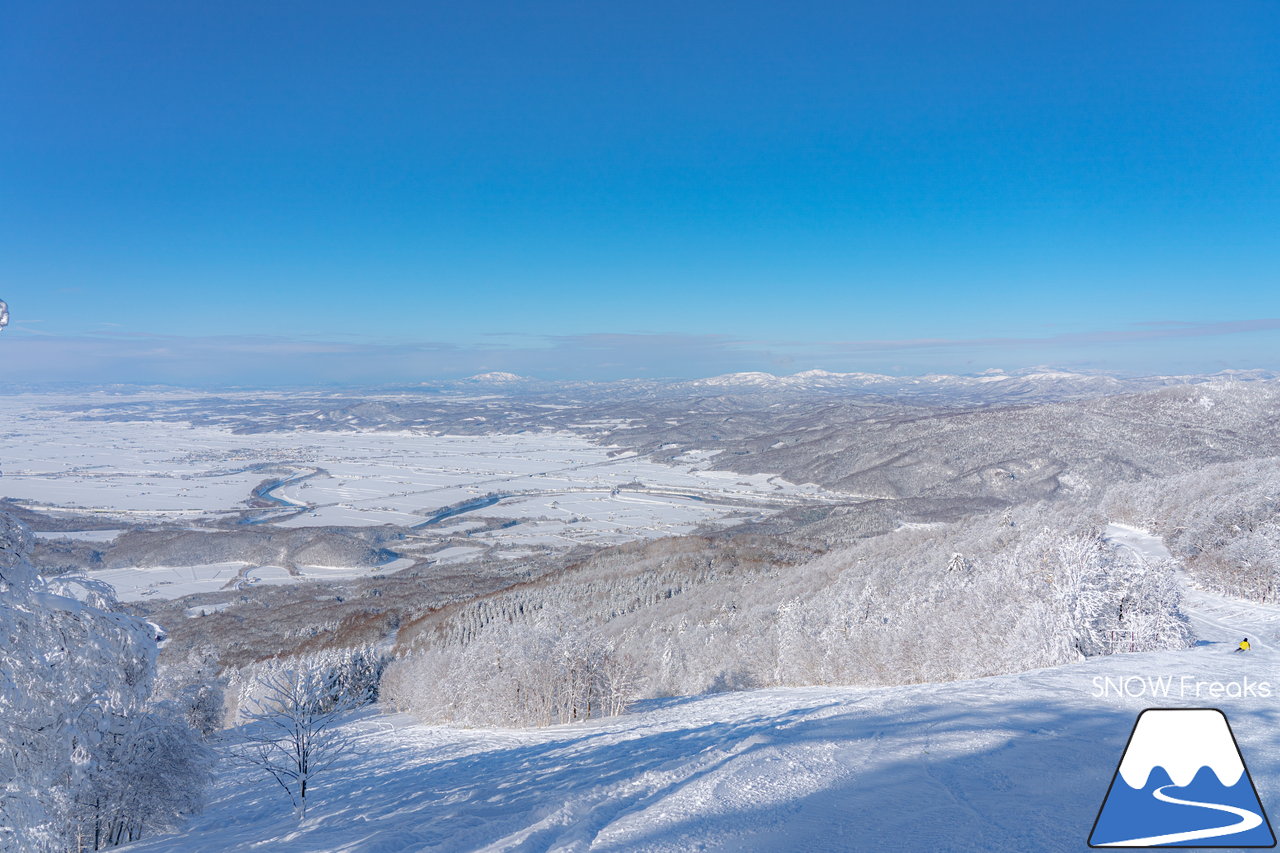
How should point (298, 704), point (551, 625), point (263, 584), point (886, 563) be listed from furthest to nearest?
point (263, 584), point (886, 563), point (551, 625), point (298, 704)

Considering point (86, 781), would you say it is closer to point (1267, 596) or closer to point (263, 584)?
point (1267, 596)

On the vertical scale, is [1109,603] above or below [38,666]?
below

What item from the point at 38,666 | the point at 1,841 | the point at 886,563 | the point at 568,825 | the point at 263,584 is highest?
the point at 38,666

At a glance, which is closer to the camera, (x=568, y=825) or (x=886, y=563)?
(x=568, y=825)

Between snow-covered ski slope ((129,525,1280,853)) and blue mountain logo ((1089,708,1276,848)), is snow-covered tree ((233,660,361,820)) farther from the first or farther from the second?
blue mountain logo ((1089,708,1276,848))

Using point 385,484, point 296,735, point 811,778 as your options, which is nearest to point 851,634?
point 811,778

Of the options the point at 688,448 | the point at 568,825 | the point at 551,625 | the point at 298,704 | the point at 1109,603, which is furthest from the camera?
the point at 688,448

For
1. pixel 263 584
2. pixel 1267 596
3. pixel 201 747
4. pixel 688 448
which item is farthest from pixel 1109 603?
pixel 688 448

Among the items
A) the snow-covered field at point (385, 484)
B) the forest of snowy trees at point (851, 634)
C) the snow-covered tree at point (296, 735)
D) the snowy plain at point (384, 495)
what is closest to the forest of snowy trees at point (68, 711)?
the snow-covered tree at point (296, 735)
